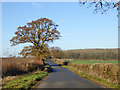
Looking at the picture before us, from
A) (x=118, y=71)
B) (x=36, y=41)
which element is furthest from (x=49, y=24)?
(x=118, y=71)

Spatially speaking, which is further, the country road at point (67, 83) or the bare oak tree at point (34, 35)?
the bare oak tree at point (34, 35)

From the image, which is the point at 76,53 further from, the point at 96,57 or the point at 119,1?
the point at 119,1

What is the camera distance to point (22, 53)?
43.4 meters

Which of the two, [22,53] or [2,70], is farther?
[22,53]

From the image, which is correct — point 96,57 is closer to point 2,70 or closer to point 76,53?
point 76,53

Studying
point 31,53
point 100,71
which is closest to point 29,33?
point 31,53

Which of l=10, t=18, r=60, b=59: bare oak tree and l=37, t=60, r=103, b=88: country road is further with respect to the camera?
l=10, t=18, r=60, b=59: bare oak tree

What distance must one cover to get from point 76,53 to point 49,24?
3704 cm

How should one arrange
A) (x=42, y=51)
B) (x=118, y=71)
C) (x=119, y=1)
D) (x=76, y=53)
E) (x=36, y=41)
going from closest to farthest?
1. (x=119, y=1)
2. (x=118, y=71)
3. (x=42, y=51)
4. (x=36, y=41)
5. (x=76, y=53)

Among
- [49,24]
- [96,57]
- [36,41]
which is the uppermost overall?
[49,24]

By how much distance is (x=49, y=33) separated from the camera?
1747 inches

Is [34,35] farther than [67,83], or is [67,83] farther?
[34,35]

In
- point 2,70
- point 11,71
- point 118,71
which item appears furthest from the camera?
point 11,71

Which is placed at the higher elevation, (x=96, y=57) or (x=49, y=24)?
(x=49, y=24)
